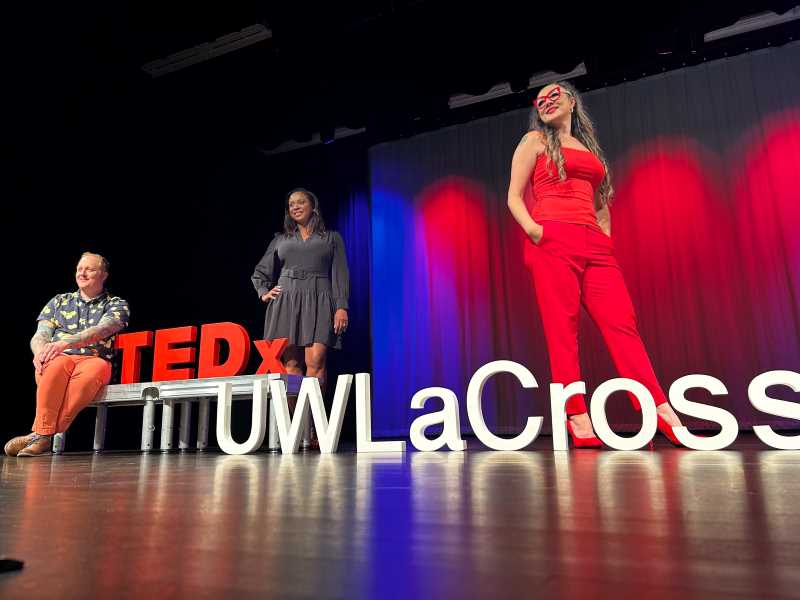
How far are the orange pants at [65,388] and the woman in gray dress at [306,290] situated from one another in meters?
1.13

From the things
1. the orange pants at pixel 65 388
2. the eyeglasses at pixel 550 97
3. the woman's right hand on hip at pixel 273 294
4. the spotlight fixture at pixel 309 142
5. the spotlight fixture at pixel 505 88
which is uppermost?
the spotlight fixture at pixel 505 88

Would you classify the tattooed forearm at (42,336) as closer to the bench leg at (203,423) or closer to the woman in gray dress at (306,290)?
the bench leg at (203,423)

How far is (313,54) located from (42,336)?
2472mm

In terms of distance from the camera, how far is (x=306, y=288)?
3.96m

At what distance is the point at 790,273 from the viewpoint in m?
3.94

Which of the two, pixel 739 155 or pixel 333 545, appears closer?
pixel 333 545

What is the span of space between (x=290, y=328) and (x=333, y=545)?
344 cm

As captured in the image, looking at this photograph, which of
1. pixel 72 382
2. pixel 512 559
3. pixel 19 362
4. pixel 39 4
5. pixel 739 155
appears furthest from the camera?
pixel 739 155

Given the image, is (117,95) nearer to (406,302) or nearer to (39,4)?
(39,4)

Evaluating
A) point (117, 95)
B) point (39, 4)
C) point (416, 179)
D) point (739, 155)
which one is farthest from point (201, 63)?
point (739, 155)

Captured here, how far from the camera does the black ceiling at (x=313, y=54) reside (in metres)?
3.65

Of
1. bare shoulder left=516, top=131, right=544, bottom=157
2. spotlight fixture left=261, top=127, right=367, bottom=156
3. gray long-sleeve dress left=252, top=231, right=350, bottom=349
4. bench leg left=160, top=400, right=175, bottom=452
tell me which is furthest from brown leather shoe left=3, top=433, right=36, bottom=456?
spotlight fixture left=261, top=127, right=367, bottom=156

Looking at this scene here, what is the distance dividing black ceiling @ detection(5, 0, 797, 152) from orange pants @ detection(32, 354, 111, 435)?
1750 millimetres

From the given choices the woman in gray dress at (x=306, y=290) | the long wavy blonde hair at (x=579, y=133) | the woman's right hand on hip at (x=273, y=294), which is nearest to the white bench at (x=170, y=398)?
the woman in gray dress at (x=306, y=290)
